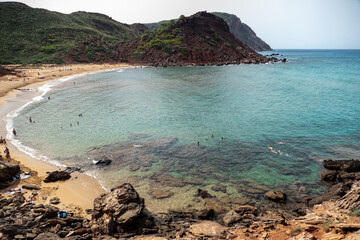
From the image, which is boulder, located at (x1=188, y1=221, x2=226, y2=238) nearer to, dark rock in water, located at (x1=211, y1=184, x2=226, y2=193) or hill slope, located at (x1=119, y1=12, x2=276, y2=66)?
dark rock in water, located at (x1=211, y1=184, x2=226, y2=193)

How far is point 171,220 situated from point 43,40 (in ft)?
445

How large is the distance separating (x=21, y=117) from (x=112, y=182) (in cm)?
2799

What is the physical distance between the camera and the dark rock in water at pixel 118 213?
1247 centimetres

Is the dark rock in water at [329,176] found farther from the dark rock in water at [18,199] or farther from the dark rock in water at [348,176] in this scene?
the dark rock in water at [18,199]

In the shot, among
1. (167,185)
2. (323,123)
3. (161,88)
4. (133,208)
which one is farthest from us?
(161,88)

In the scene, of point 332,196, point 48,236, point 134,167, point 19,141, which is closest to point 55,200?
point 48,236

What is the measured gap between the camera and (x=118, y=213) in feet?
41.9

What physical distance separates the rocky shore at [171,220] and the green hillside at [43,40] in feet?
328

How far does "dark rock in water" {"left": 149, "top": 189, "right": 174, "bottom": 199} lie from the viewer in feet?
55.4

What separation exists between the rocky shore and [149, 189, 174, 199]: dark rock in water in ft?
6.72

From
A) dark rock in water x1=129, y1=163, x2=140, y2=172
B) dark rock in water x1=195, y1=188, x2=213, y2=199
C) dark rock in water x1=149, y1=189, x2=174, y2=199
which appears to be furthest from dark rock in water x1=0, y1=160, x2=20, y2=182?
dark rock in water x1=195, y1=188, x2=213, y2=199

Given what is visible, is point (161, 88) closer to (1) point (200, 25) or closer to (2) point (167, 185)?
(2) point (167, 185)

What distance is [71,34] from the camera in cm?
Result: 13012

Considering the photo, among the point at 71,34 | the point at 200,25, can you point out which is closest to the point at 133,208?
the point at 200,25
